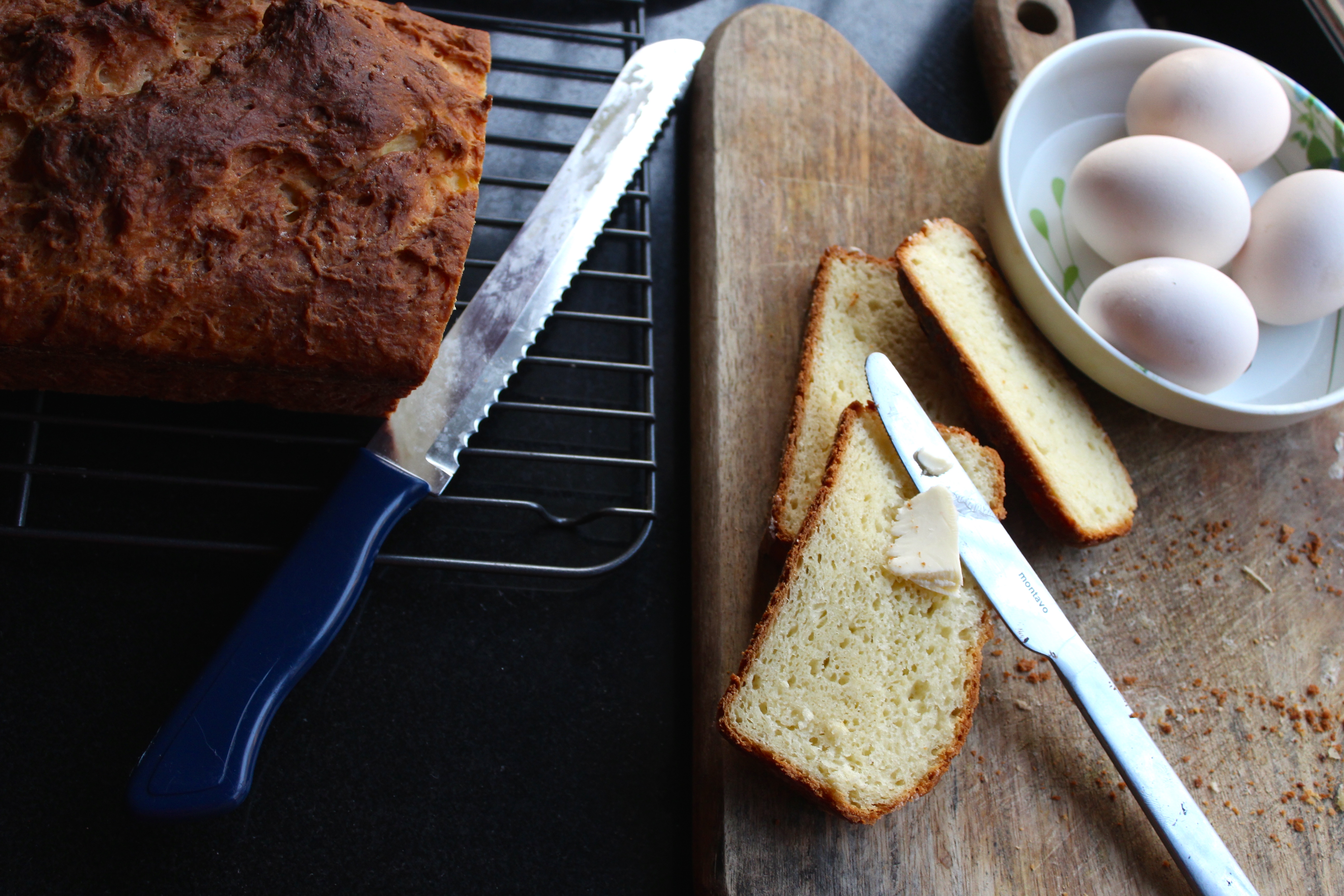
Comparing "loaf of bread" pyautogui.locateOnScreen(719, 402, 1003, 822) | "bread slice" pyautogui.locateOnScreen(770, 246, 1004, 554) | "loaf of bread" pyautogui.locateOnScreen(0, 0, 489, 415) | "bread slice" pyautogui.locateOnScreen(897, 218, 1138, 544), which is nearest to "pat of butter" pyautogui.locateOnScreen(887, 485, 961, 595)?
"loaf of bread" pyautogui.locateOnScreen(719, 402, 1003, 822)

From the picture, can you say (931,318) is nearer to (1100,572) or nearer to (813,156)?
(813,156)

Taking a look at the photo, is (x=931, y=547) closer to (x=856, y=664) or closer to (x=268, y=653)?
(x=856, y=664)

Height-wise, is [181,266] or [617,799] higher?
[181,266]

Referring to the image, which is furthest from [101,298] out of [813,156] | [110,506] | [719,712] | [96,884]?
[813,156]

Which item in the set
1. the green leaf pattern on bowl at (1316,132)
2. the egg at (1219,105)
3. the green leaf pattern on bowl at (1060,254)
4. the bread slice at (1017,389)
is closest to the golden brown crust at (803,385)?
the bread slice at (1017,389)

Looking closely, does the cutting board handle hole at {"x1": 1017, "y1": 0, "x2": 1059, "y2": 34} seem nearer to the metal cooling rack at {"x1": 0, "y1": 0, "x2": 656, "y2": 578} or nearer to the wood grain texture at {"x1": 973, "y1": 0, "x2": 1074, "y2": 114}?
the wood grain texture at {"x1": 973, "y1": 0, "x2": 1074, "y2": 114}

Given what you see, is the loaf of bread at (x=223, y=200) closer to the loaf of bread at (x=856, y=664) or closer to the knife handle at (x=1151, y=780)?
the loaf of bread at (x=856, y=664)

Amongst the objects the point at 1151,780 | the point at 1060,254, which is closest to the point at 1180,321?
the point at 1060,254
